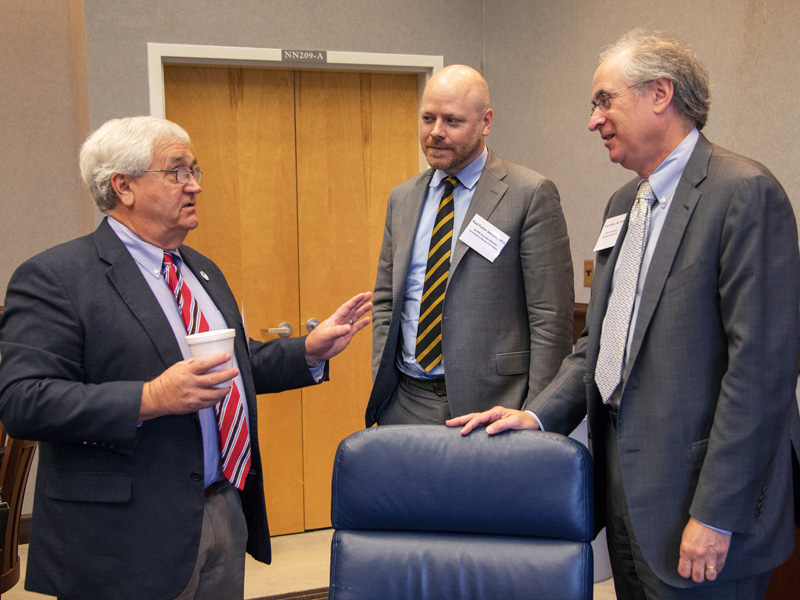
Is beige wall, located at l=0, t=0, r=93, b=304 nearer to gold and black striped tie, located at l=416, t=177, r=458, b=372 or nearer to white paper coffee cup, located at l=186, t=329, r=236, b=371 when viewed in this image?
gold and black striped tie, located at l=416, t=177, r=458, b=372

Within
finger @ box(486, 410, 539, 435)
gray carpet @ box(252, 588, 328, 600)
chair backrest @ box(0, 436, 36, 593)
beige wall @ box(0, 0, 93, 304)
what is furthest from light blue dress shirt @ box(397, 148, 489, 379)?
beige wall @ box(0, 0, 93, 304)

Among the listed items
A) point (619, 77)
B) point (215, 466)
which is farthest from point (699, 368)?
point (215, 466)

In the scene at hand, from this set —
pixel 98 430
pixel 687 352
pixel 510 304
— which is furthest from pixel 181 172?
pixel 687 352

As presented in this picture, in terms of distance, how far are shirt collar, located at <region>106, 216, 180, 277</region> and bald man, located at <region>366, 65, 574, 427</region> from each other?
71 cm

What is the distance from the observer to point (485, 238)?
202 centimetres

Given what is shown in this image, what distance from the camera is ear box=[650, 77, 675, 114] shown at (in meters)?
1.48

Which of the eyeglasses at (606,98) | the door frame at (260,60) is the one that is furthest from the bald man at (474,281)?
the door frame at (260,60)

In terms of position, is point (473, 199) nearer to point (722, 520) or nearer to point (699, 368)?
point (699, 368)

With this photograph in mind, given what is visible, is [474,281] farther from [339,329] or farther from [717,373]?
[717,373]

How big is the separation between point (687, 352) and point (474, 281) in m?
0.74

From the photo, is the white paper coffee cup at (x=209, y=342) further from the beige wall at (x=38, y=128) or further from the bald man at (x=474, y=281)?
the beige wall at (x=38, y=128)

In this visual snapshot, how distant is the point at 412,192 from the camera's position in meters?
2.23

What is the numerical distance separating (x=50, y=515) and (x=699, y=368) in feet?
4.40

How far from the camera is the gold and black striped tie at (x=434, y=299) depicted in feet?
6.77
